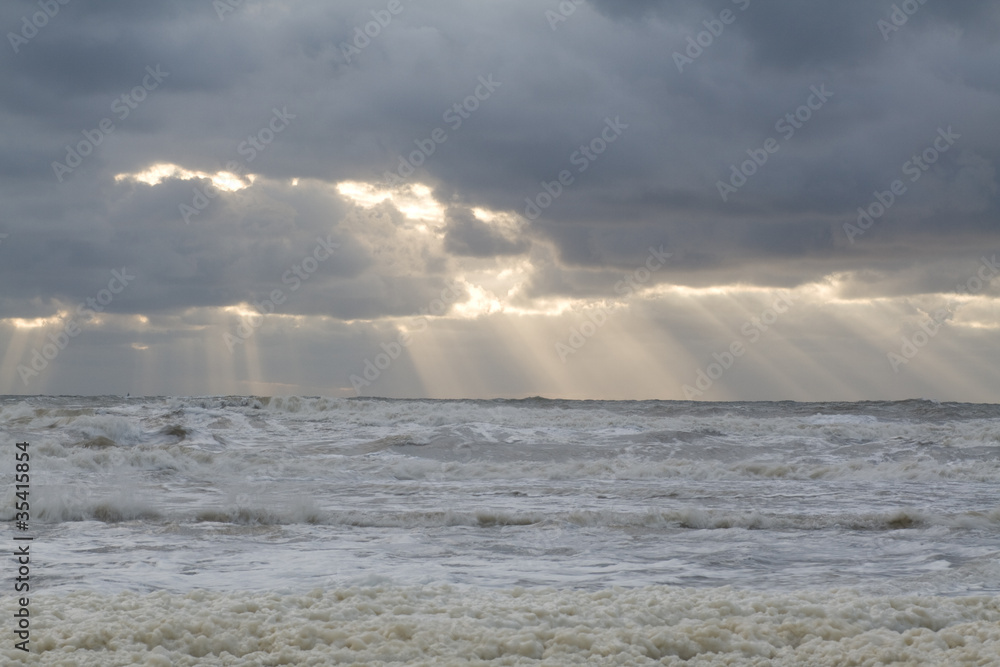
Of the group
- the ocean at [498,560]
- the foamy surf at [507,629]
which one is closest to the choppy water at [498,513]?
the ocean at [498,560]

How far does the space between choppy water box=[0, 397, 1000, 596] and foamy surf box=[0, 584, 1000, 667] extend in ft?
2.99

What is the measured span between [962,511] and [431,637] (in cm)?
937

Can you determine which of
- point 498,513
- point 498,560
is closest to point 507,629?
point 498,560

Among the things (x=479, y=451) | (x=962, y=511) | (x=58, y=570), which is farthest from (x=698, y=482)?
(x=58, y=570)

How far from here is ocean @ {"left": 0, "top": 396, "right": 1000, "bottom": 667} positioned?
16.0 ft

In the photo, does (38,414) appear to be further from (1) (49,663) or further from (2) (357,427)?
(1) (49,663)

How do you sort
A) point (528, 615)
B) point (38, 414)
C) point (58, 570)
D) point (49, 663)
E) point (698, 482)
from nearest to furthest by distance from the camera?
point (49, 663) → point (528, 615) → point (58, 570) → point (698, 482) → point (38, 414)

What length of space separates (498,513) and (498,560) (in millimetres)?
2722

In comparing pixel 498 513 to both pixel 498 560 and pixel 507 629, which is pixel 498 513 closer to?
pixel 498 560

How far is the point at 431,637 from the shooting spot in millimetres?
4941

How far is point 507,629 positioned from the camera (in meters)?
5.08

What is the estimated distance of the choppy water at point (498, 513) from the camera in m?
7.41

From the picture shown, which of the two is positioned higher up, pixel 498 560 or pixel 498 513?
pixel 498 513

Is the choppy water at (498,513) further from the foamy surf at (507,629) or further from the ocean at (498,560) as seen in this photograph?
the foamy surf at (507,629)
